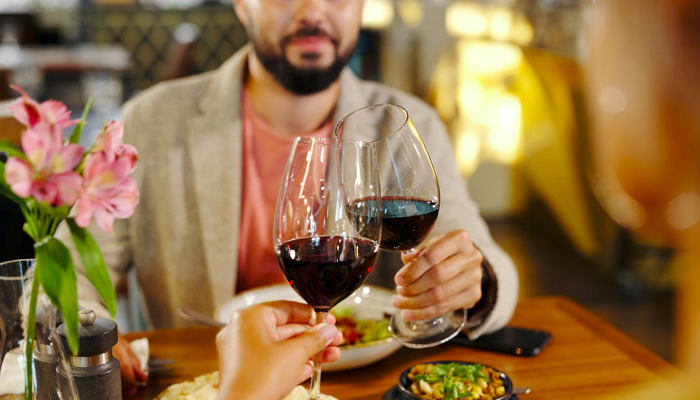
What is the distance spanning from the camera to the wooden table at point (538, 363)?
3.27ft

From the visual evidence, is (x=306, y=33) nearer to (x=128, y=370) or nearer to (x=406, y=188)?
(x=406, y=188)

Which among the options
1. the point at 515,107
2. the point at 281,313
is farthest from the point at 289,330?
the point at 515,107

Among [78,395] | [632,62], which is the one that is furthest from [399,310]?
[632,62]

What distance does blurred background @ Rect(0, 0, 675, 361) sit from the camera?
3.47 metres

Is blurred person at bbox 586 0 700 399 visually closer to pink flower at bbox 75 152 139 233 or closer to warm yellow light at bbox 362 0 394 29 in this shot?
pink flower at bbox 75 152 139 233

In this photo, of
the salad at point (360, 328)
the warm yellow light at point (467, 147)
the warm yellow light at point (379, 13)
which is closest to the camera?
the salad at point (360, 328)

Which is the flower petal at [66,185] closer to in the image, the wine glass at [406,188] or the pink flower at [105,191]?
the pink flower at [105,191]

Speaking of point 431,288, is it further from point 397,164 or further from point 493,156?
point 493,156

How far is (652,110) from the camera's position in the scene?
0.19 meters

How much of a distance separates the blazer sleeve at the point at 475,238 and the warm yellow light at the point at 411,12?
3.64 meters

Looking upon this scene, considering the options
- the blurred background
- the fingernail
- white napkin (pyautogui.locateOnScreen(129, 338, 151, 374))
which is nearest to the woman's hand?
the fingernail

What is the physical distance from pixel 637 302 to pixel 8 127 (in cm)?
287

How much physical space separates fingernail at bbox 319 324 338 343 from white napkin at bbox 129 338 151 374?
40cm

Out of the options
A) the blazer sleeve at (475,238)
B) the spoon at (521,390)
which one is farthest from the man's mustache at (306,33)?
the spoon at (521,390)
